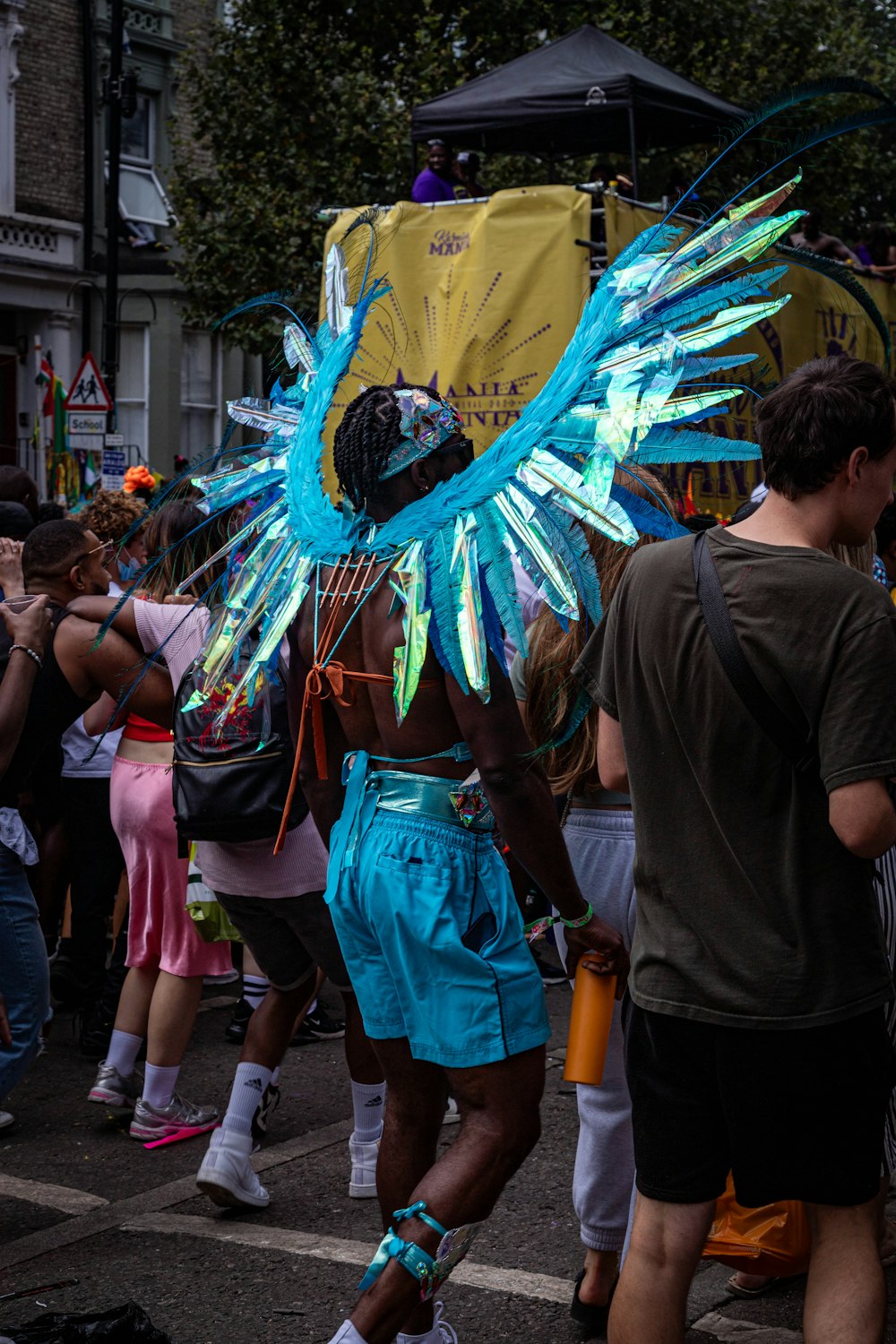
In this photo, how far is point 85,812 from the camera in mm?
6242

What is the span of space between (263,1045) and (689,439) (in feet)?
7.50

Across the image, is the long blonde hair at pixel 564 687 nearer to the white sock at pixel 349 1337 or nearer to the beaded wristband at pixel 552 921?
the beaded wristband at pixel 552 921

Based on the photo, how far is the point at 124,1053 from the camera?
16.4 ft

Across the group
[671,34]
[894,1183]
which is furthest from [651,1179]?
[671,34]

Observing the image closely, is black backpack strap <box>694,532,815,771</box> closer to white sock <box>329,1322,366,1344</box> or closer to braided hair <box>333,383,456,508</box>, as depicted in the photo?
braided hair <box>333,383,456,508</box>

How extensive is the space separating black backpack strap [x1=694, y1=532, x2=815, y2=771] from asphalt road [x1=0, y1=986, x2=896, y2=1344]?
160cm

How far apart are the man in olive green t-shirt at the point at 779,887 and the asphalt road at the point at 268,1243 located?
1033 mm

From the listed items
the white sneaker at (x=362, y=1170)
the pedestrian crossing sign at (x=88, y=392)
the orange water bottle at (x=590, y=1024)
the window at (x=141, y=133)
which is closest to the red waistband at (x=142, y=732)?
the white sneaker at (x=362, y=1170)

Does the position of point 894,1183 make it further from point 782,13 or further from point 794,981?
point 782,13

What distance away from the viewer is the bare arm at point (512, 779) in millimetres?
2830

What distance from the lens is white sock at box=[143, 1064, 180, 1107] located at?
185 inches

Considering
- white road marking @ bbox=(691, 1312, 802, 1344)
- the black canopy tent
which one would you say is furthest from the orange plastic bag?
the black canopy tent

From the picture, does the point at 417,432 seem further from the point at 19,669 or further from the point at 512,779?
the point at 19,669

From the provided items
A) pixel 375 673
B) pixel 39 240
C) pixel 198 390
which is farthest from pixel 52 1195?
A: pixel 198 390
